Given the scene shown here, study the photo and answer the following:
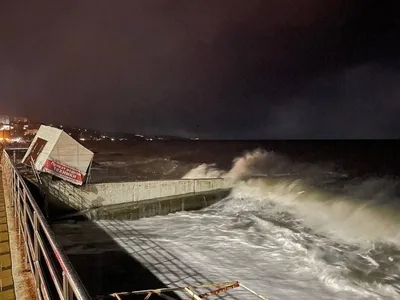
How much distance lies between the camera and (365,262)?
11938mm

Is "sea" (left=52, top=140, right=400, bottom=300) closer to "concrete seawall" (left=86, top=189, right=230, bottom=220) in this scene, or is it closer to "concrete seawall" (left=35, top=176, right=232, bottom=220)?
"concrete seawall" (left=86, top=189, right=230, bottom=220)

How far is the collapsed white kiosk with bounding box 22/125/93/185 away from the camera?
16.4m

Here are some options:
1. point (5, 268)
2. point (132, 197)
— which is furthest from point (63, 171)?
point (5, 268)

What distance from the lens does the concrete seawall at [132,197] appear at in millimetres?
17125

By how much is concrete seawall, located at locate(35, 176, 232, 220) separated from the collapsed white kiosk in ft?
1.80

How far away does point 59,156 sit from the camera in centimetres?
1661

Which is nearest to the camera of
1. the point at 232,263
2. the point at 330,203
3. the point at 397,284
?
the point at 397,284

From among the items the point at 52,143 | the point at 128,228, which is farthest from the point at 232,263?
the point at 52,143

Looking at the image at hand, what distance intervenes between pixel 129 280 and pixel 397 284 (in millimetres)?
8794

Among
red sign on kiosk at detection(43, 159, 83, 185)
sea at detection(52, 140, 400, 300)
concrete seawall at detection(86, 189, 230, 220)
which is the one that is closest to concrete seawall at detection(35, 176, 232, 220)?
concrete seawall at detection(86, 189, 230, 220)

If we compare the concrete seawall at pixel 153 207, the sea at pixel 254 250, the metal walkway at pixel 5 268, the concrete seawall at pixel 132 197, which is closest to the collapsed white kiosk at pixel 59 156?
the concrete seawall at pixel 132 197

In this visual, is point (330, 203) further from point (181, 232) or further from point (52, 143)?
point (52, 143)

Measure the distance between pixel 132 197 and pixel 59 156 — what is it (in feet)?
16.9

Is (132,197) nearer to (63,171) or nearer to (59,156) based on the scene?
(63,171)
